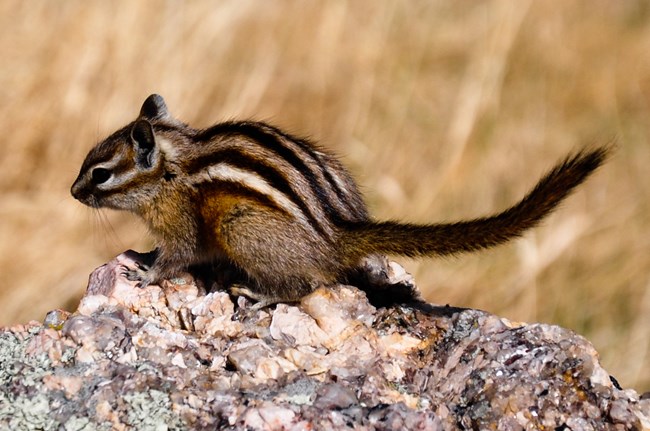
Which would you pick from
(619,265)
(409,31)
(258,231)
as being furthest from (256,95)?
(258,231)

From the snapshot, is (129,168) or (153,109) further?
(153,109)

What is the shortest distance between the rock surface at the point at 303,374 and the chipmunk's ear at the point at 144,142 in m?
1.34

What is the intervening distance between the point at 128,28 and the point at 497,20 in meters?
2.86

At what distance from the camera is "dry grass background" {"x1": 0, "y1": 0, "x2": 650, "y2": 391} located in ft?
20.9

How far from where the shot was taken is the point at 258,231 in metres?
3.80

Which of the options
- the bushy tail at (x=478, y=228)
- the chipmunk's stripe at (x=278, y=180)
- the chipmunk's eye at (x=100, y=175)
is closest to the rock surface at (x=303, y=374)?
the bushy tail at (x=478, y=228)

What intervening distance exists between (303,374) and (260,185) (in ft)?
4.50

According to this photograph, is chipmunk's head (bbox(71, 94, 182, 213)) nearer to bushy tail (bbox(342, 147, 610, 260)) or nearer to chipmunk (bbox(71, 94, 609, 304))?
chipmunk (bbox(71, 94, 609, 304))

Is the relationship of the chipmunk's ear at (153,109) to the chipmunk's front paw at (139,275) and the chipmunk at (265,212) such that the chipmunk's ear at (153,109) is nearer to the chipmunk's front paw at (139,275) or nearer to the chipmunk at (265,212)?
the chipmunk at (265,212)

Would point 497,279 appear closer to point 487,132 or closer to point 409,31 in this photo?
point 487,132

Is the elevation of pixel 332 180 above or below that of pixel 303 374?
above

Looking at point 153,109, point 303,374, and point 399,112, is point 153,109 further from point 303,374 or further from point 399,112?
point 399,112

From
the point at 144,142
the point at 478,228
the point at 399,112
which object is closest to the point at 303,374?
the point at 478,228

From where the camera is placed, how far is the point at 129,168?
14.2ft
